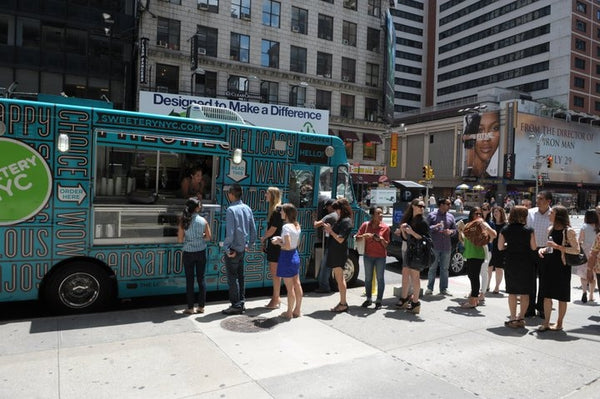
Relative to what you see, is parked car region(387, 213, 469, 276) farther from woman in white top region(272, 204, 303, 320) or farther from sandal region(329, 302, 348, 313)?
woman in white top region(272, 204, 303, 320)

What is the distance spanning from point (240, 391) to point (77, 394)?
1401 mm

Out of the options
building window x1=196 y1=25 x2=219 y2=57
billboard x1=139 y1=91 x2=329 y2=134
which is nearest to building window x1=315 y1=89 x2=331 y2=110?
billboard x1=139 y1=91 x2=329 y2=134

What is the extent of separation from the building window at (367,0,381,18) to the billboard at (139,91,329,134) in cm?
1451

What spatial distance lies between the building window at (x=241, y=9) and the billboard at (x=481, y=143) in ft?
108

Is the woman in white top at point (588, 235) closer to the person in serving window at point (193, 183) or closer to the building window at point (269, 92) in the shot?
the person in serving window at point (193, 183)

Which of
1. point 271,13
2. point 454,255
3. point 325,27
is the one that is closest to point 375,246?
point 454,255

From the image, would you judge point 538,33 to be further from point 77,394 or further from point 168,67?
point 77,394

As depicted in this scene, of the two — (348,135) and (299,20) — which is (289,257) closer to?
(348,135)

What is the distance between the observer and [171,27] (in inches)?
1180

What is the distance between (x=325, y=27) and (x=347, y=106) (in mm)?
6579

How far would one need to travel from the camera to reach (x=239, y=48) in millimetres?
32500

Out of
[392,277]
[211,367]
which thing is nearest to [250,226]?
[211,367]

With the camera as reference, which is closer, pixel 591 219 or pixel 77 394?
pixel 77 394

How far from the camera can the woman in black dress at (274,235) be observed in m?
6.68
